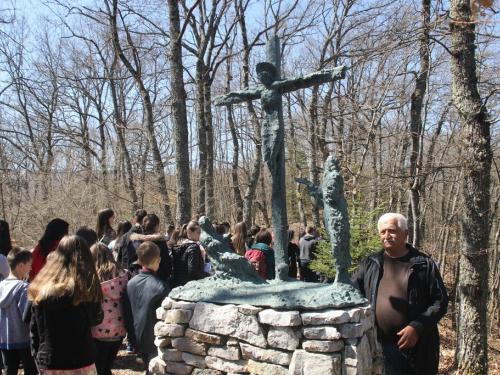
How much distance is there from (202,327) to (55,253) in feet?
4.31

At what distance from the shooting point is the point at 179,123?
30.9 feet

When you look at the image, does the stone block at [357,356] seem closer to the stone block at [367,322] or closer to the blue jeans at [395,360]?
the stone block at [367,322]

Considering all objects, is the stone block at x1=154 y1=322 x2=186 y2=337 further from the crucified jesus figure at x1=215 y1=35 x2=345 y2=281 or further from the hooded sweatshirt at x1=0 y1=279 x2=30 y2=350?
the hooded sweatshirt at x1=0 y1=279 x2=30 y2=350

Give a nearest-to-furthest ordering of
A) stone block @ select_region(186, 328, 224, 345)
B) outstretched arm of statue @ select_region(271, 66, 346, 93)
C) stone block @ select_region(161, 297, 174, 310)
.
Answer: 1. stone block @ select_region(186, 328, 224, 345)
2. stone block @ select_region(161, 297, 174, 310)
3. outstretched arm of statue @ select_region(271, 66, 346, 93)

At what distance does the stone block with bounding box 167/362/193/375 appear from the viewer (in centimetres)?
342

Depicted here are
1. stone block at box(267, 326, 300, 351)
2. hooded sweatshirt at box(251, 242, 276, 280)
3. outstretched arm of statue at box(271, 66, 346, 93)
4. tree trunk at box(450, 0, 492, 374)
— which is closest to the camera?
stone block at box(267, 326, 300, 351)

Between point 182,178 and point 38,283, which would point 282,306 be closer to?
point 38,283

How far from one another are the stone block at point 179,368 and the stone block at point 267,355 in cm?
58

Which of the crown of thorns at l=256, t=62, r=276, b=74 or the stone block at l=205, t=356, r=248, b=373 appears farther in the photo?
the crown of thorns at l=256, t=62, r=276, b=74

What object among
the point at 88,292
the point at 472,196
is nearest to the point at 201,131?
the point at 472,196

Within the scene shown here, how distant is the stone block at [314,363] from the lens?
2865 mm

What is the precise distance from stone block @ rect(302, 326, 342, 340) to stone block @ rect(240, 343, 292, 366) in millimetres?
225

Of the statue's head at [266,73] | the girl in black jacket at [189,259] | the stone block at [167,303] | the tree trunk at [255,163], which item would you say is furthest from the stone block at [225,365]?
the tree trunk at [255,163]

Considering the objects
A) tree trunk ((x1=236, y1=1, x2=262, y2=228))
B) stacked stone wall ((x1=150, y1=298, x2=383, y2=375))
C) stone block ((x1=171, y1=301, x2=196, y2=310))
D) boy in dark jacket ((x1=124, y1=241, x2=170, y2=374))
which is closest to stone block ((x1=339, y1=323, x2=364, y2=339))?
stacked stone wall ((x1=150, y1=298, x2=383, y2=375))
